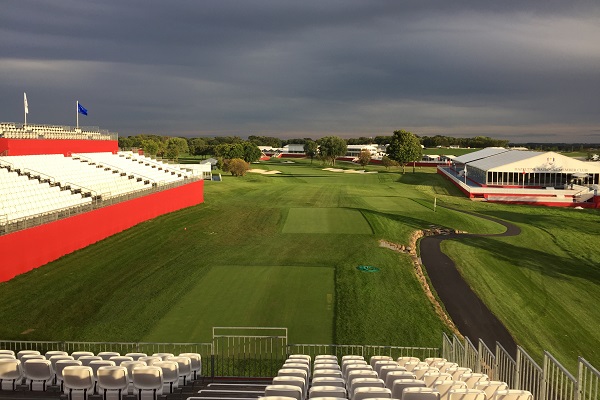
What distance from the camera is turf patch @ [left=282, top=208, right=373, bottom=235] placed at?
39.4m

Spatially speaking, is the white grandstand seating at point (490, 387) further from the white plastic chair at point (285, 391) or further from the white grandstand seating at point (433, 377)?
the white plastic chair at point (285, 391)

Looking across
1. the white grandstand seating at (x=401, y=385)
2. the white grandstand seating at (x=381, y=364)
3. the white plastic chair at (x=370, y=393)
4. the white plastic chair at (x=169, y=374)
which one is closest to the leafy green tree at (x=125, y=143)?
the white plastic chair at (x=169, y=374)

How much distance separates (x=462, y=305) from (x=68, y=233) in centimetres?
2323

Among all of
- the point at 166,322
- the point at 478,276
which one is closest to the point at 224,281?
the point at 166,322

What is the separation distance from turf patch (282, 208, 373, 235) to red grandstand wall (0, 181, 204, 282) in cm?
1205

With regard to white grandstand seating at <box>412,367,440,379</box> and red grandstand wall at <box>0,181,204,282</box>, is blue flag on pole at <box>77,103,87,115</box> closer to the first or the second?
red grandstand wall at <box>0,181,204,282</box>

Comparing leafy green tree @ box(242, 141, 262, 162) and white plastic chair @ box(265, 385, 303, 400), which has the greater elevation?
leafy green tree @ box(242, 141, 262, 162)

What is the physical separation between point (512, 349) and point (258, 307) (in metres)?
10.9

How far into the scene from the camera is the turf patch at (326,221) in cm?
3944

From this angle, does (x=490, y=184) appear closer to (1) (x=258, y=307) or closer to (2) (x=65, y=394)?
(1) (x=258, y=307)

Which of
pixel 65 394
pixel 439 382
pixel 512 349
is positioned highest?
pixel 439 382

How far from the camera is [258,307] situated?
21812 mm

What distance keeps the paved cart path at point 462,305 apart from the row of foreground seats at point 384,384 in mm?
8533

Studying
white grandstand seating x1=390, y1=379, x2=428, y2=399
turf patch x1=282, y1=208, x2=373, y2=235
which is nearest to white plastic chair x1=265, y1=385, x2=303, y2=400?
white grandstand seating x1=390, y1=379, x2=428, y2=399
